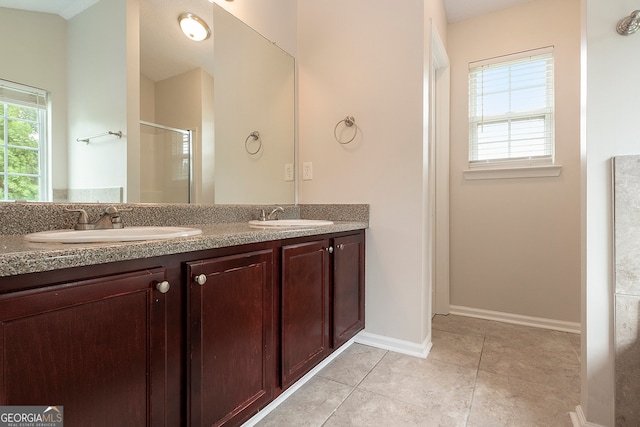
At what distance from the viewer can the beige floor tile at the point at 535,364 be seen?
5.33 ft

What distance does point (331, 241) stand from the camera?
1.67 m

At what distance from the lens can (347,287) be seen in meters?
1.83

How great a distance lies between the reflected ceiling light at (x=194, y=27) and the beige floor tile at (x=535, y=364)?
2494 mm

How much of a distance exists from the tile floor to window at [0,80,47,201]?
1314mm

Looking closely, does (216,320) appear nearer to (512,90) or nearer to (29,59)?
(29,59)

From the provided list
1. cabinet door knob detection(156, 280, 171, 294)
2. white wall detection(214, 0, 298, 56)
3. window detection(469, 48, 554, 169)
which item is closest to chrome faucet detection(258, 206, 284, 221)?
cabinet door knob detection(156, 280, 171, 294)

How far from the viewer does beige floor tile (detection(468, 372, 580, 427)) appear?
131 cm

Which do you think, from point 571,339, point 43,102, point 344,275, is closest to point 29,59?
point 43,102

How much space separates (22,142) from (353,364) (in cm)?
188

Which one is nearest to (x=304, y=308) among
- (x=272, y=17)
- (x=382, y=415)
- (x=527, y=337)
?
(x=382, y=415)

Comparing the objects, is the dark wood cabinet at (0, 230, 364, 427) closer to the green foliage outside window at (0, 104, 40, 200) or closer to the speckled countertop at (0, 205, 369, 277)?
the speckled countertop at (0, 205, 369, 277)

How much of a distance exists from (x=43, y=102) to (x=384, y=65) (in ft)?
5.85
